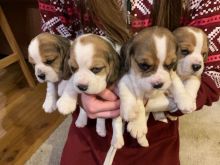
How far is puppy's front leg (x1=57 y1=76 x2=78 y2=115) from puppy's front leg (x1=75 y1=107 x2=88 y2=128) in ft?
0.39

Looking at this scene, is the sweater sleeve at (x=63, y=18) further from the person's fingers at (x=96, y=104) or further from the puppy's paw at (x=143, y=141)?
the puppy's paw at (x=143, y=141)

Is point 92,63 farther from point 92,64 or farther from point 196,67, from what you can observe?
point 196,67

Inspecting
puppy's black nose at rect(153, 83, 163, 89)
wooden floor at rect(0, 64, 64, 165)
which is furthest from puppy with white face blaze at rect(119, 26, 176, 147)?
wooden floor at rect(0, 64, 64, 165)

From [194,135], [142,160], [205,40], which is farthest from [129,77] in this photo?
[194,135]

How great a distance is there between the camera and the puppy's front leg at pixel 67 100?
77 cm

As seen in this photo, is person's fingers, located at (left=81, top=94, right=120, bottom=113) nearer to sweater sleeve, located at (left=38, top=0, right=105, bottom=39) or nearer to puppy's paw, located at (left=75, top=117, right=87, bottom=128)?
puppy's paw, located at (left=75, top=117, right=87, bottom=128)

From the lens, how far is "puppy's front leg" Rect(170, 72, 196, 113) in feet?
2.37

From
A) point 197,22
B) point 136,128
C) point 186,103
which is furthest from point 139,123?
point 197,22

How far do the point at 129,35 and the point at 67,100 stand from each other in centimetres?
23

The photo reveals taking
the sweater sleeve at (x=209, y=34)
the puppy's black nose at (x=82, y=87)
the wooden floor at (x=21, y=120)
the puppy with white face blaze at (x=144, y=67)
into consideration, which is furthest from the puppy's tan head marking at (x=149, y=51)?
the wooden floor at (x=21, y=120)

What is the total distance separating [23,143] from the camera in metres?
1.57

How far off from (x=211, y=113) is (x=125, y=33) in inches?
39.7

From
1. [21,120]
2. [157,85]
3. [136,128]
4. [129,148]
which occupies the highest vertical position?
[157,85]

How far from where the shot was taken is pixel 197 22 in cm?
87
